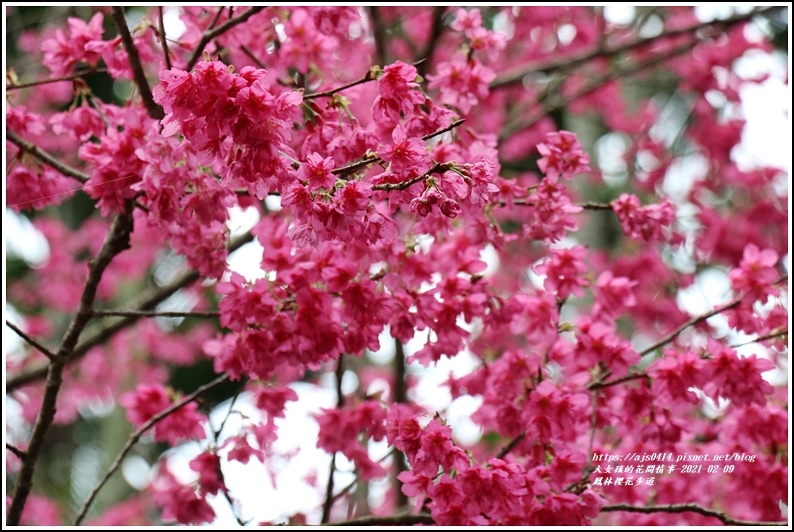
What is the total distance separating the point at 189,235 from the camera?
1.85 metres

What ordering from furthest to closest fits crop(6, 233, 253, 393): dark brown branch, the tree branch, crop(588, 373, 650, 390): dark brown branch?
crop(6, 233, 253, 393): dark brown branch
the tree branch
crop(588, 373, 650, 390): dark brown branch


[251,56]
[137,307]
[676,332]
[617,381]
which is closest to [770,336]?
[676,332]

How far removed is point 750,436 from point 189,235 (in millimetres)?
1817

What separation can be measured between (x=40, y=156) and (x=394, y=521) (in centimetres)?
140

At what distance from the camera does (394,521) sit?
2070 mm

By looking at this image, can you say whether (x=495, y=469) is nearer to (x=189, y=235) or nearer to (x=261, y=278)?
(x=261, y=278)

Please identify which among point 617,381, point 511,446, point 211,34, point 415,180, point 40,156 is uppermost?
point 211,34

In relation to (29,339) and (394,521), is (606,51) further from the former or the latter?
(29,339)

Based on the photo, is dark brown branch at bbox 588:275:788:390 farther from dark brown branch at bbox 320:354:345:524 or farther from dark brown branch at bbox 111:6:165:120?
dark brown branch at bbox 111:6:165:120

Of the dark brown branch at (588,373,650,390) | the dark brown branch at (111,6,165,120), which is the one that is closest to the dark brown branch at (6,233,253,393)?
the dark brown branch at (111,6,165,120)

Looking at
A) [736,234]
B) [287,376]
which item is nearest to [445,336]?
[287,376]

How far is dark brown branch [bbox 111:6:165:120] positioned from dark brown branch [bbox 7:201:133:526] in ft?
0.92

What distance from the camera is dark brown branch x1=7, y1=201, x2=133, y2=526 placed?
1.96 meters

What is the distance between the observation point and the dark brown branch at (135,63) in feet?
5.80
